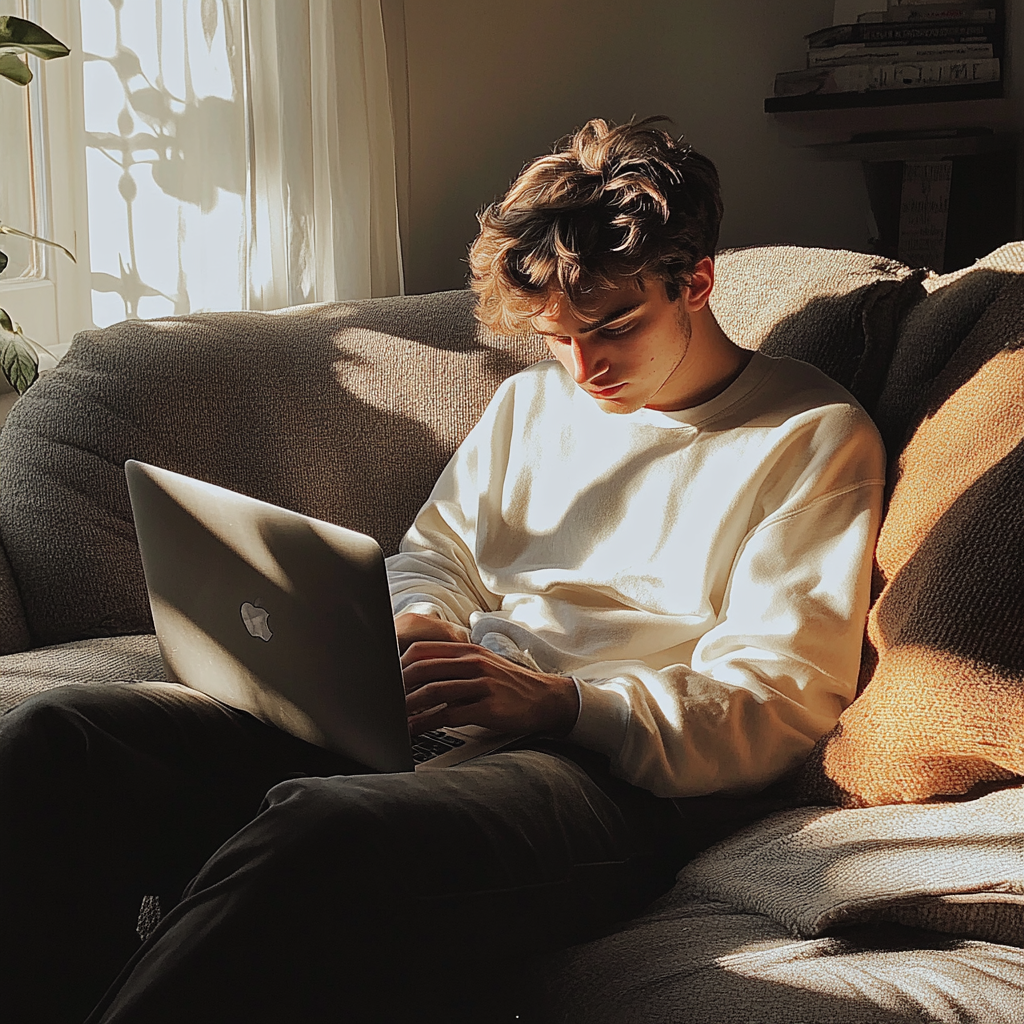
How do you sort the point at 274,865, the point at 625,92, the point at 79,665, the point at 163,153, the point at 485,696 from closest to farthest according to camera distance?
the point at 274,865 → the point at 485,696 → the point at 79,665 → the point at 163,153 → the point at 625,92

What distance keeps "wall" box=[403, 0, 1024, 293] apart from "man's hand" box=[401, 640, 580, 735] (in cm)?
174

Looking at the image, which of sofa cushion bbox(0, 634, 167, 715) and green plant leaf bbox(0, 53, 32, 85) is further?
green plant leaf bbox(0, 53, 32, 85)

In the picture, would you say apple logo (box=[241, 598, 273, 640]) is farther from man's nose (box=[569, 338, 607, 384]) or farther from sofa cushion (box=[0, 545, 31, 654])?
sofa cushion (box=[0, 545, 31, 654])

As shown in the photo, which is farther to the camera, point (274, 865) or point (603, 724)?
point (603, 724)

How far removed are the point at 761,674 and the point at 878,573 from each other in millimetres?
199

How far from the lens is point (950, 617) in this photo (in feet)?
3.68

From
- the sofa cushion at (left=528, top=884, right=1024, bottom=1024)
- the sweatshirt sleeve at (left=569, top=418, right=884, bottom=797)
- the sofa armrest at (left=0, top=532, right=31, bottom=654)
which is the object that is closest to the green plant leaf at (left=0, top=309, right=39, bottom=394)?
the sofa armrest at (left=0, top=532, right=31, bottom=654)

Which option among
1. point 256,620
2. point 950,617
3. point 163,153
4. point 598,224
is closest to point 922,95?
point 598,224

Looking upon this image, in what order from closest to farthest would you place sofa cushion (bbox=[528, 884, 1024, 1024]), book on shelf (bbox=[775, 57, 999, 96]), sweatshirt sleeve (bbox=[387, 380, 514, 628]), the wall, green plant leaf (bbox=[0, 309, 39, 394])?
sofa cushion (bbox=[528, 884, 1024, 1024]), sweatshirt sleeve (bbox=[387, 380, 514, 628]), green plant leaf (bbox=[0, 309, 39, 394]), book on shelf (bbox=[775, 57, 999, 96]), the wall

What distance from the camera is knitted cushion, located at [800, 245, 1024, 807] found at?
1.09m

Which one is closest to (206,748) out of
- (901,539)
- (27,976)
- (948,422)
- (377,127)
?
(27,976)

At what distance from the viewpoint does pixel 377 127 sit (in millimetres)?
2445

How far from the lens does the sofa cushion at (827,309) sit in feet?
4.94

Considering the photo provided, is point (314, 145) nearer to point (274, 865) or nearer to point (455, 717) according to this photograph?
point (455, 717)
